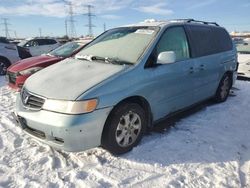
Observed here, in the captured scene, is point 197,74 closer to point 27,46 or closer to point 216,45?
point 216,45

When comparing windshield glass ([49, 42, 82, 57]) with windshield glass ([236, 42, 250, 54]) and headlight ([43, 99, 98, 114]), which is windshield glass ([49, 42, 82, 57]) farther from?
windshield glass ([236, 42, 250, 54])

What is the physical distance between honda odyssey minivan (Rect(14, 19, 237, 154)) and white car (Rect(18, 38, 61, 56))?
37.6ft

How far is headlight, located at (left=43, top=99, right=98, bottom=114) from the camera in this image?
315 cm

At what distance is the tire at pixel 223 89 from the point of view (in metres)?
5.99

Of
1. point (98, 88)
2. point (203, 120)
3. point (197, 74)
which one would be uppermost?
point (98, 88)

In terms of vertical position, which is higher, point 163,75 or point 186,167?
point 163,75

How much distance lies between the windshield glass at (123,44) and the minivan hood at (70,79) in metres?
0.28

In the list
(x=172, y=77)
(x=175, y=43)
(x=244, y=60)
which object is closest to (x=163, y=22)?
(x=175, y=43)

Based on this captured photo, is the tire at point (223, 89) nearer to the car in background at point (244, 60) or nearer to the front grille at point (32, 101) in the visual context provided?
the car in background at point (244, 60)

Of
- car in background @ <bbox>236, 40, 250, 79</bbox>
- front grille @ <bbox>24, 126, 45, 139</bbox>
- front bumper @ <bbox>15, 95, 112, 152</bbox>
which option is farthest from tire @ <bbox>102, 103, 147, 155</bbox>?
car in background @ <bbox>236, 40, 250, 79</bbox>

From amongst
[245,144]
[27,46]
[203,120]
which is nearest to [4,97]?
[203,120]

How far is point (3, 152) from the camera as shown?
3771mm

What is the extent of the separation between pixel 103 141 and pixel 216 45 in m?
3.48

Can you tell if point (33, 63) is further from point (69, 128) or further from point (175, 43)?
point (69, 128)
